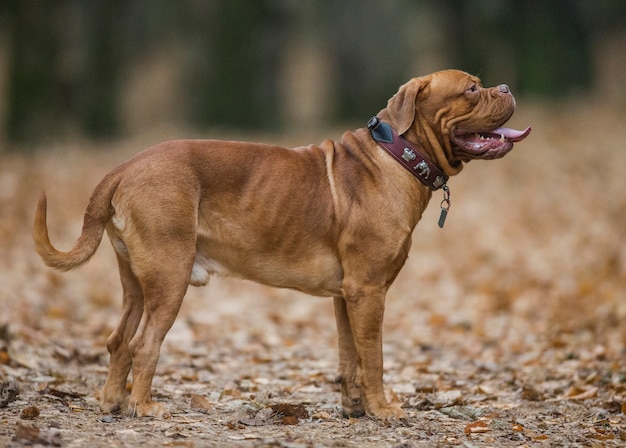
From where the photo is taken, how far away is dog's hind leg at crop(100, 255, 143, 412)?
209 inches

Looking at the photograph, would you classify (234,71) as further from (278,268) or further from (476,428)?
(476,428)

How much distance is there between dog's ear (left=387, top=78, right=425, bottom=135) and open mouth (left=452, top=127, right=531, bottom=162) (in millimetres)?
319

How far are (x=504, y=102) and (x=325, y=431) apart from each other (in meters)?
2.30

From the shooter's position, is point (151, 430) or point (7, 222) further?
point (7, 222)

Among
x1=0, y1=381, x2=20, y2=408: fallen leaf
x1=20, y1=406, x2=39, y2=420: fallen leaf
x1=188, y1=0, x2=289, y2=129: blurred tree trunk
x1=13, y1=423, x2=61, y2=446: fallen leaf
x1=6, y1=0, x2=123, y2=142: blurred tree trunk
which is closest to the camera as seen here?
x1=13, y1=423, x2=61, y2=446: fallen leaf

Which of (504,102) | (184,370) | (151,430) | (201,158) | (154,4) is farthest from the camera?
(154,4)

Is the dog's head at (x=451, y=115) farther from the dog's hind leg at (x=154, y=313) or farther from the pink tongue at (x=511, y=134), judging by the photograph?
the dog's hind leg at (x=154, y=313)

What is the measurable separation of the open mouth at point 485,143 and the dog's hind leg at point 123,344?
2177 mm

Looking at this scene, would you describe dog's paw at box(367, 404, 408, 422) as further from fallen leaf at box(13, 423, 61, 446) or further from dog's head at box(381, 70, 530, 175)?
fallen leaf at box(13, 423, 61, 446)

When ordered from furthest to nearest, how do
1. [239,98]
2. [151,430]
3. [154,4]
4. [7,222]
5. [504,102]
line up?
[154,4]
[239,98]
[7,222]
[504,102]
[151,430]

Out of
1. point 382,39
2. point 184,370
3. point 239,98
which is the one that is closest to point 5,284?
point 184,370

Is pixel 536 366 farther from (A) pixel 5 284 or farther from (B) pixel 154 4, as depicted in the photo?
(B) pixel 154 4

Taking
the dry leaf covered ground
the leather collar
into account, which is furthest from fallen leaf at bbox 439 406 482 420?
the leather collar

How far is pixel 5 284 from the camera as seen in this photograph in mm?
9359
